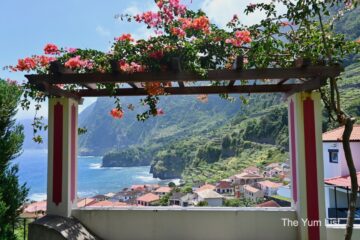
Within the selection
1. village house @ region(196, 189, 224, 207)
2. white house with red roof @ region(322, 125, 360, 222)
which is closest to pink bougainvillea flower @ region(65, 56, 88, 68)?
village house @ region(196, 189, 224, 207)

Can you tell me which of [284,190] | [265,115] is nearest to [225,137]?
[265,115]

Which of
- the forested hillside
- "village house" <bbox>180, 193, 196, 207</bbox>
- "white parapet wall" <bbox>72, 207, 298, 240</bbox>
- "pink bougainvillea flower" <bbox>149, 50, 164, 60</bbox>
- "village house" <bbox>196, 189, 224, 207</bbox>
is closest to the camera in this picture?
"pink bougainvillea flower" <bbox>149, 50, 164, 60</bbox>

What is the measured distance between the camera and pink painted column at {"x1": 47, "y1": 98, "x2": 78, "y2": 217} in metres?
4.61

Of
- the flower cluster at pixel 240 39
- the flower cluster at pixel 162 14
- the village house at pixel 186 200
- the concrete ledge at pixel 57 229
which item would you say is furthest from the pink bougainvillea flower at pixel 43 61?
the village house at pixel 186 200

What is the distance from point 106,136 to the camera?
145 m

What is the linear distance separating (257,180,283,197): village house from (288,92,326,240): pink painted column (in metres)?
20.5

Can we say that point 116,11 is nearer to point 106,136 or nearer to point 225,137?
point 225,137

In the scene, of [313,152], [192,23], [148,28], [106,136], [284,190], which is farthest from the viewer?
[106,136]

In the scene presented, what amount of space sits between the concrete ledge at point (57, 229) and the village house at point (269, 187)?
70.0 ft

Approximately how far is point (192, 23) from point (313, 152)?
2.31 m

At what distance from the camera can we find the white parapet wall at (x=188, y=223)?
14.9 feet

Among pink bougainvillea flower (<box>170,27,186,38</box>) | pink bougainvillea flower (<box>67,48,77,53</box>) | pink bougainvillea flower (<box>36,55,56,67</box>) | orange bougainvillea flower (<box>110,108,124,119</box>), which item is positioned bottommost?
orange bougainvillea flower (<box>110,108,124,119</box>)

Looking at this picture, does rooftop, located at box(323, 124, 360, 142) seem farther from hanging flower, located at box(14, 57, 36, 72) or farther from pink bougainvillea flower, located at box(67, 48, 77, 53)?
hanging flower, located at box(14, 57, 36, 72)

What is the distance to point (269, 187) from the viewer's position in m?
26.2
